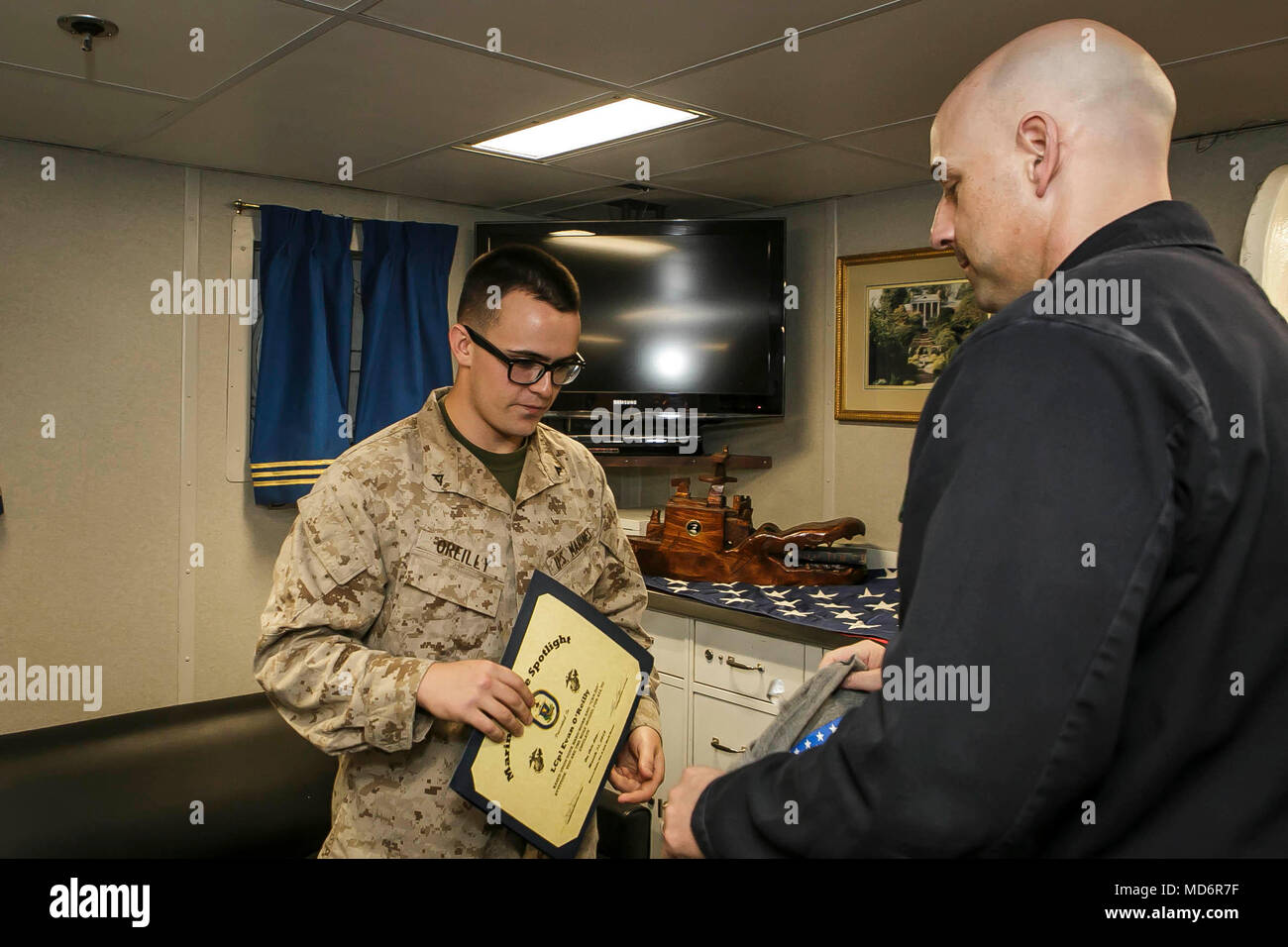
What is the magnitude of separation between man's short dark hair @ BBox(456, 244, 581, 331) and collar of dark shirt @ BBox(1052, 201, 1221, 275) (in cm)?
101

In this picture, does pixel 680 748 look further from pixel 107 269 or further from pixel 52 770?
pixel 107 269

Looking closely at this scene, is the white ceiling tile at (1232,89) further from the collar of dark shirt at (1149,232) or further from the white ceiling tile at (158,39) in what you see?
the white ceiling tile at (158,39)

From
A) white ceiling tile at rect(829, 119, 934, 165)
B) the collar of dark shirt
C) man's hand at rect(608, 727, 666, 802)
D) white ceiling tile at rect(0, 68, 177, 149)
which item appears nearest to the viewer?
the collar of dark shirt

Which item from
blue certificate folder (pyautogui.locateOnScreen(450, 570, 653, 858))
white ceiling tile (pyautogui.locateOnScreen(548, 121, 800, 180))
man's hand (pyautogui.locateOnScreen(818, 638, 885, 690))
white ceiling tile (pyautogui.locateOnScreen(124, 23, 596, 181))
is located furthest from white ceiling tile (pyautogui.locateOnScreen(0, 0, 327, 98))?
man's hand (pyautogui.locateOnScreen(818, 638, 885, 690))

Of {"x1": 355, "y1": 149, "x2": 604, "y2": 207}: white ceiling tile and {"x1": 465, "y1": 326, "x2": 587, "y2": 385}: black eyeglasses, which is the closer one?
{"x1": 465, "y1": 326, "x2": 587, "y2": 385}: black eyeglasses

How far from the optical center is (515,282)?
1697 mm

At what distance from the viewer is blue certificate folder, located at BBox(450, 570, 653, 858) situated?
4.53 feet

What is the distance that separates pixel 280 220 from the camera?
140 inches

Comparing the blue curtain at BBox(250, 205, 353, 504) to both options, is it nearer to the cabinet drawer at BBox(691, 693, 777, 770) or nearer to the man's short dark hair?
the cabinet drawer at BBox(691, 693, 777, 770)

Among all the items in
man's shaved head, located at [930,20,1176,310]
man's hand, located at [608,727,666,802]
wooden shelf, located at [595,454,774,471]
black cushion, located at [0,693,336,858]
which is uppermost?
man's shaved head, located at [930,20,1176,310]

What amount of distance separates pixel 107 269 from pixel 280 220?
609 mm

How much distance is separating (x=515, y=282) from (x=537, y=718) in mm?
762
